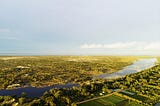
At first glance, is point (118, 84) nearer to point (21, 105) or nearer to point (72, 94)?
point (72, 94)

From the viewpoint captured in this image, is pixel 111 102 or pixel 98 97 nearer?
pixel 111 102

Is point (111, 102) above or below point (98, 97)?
below

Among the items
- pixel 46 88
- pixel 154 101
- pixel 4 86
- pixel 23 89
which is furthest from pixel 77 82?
pixel 154 101

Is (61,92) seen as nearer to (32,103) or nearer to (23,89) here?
(32,103)

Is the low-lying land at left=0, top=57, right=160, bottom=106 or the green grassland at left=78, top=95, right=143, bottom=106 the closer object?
the low-lying land at left=0, top=57, right=160, bottom=106

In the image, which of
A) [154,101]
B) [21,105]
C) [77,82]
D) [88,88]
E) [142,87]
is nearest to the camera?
[21,105]

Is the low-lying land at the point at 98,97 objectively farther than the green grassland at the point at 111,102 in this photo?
No

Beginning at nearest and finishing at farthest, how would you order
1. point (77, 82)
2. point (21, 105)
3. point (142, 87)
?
point (21, 105) → point (142, 87) → point (77, 82)

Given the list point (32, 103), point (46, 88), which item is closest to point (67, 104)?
point (32, 103)

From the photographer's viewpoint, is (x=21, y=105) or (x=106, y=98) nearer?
(x=21, y=105)
